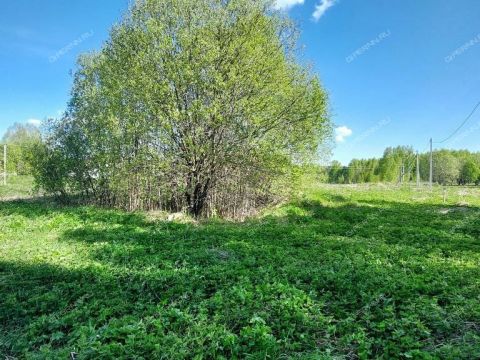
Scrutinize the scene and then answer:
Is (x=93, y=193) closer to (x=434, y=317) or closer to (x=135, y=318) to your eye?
(x=135, y=318)

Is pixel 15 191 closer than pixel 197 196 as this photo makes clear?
No

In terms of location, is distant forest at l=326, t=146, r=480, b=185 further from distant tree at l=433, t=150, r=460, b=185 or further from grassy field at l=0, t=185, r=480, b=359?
grassy field at l=0, t=185, r=480, b=359

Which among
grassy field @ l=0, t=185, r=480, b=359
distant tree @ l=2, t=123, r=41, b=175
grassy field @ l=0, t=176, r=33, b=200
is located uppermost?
distant tree @ l=2, t=123, r=41, b=175

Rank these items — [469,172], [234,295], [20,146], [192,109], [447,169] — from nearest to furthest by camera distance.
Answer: [234,295] → [192,109] → [20,146] → [469,172] → [447,169]

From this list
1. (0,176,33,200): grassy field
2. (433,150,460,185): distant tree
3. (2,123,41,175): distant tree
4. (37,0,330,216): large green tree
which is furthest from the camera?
(433,150,460,185): distant tree

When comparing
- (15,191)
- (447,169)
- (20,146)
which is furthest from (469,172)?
(20,146)

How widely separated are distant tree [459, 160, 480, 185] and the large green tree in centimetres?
7762

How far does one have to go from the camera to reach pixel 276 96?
13391 millimetres

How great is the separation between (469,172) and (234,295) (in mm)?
87585

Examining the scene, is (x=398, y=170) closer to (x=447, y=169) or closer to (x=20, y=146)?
(x=447, y=169)

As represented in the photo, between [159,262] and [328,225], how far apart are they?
661 centimetres

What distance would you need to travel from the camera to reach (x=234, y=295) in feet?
16.3

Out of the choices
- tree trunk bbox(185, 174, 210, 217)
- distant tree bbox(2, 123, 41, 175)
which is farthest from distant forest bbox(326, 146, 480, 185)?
tree trunk bbox(185, 174, 210, 217)

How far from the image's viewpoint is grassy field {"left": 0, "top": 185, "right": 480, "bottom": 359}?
12.4ft
